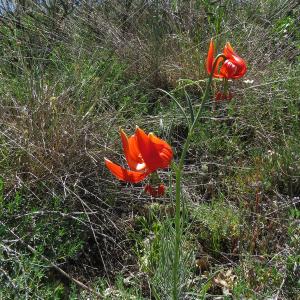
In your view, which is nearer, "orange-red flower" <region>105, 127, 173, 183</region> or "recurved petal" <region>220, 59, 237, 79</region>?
"orange-red flower" <region>105, 127, 173, 183</region>

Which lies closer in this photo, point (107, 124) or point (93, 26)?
point (107, 124)

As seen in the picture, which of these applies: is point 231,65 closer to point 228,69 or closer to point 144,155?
point 228,69

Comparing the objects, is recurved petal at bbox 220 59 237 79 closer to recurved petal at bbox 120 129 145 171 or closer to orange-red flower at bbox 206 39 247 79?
orange-red flower at bbox 206 39 247 79

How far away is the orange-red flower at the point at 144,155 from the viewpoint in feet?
4.89

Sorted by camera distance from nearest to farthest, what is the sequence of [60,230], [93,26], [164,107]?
[60,230] < [164,107] < [93,26]

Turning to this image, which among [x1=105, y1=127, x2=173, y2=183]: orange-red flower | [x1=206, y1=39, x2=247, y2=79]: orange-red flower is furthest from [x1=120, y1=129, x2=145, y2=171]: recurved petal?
[x1=206, y1=39, x2=247, y2=79]: orange-red flower

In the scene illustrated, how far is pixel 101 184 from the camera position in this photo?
8.91 feet

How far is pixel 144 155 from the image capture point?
1504mm

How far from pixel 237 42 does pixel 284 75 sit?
0.63 metres

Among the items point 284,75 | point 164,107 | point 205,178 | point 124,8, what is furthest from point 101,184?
point 124,8

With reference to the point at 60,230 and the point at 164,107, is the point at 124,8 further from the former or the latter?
the point at 60,230

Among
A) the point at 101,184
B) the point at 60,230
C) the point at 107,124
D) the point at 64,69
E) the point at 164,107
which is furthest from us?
the point at 164,107

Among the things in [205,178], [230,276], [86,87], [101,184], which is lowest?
[230,276]

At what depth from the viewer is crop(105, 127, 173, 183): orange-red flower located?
149 cm
